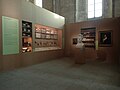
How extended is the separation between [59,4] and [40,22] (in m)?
6.28

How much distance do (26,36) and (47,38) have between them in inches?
119

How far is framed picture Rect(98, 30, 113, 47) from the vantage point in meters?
9.02

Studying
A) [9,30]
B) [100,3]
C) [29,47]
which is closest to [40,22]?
[29,47]

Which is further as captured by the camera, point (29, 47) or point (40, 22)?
point (40, 22)

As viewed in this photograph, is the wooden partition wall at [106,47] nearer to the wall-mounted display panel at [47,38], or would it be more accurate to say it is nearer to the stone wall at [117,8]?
the wall-mounted display panel at [47,38]

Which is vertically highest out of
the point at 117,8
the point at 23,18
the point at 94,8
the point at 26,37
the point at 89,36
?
the point at 94,8

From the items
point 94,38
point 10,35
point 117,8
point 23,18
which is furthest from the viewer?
point 117,8

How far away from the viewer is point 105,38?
9.17m

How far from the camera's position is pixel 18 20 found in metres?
6.59

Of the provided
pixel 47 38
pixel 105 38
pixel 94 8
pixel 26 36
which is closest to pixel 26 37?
pixel 26 36

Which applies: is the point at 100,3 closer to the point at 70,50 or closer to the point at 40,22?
the point at 70,50

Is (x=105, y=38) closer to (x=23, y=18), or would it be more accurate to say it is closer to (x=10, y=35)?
(x=23, y=18)

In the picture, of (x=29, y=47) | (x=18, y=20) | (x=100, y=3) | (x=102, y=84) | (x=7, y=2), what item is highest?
(x=100, y=3)

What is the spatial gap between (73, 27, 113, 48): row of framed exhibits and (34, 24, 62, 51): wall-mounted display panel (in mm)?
1525
